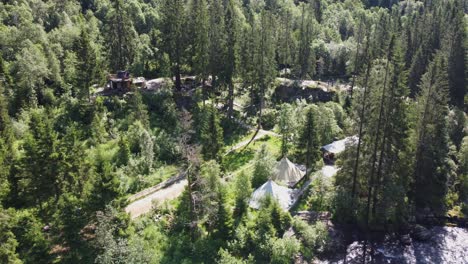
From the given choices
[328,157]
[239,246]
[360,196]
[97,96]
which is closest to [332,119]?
[328,157]

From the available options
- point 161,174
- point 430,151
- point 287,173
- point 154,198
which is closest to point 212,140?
point 161,174

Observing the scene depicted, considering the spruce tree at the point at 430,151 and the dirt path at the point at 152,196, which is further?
the spruce tree at the point at 430,151

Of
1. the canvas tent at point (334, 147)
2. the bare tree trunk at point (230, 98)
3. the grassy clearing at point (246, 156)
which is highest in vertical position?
the bare tree trunk at point (230, 98)

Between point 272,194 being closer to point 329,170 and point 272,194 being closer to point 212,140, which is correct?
point 212,140

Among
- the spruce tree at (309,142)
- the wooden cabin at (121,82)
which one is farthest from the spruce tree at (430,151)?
the wooden cabin at (121,82)

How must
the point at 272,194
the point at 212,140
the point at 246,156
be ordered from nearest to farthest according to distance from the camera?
the point at 272,194
the point at 212,140
the point at 246,156

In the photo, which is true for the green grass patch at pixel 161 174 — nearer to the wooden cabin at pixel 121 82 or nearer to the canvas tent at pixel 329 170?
the canvas tent at pixel 329 170
